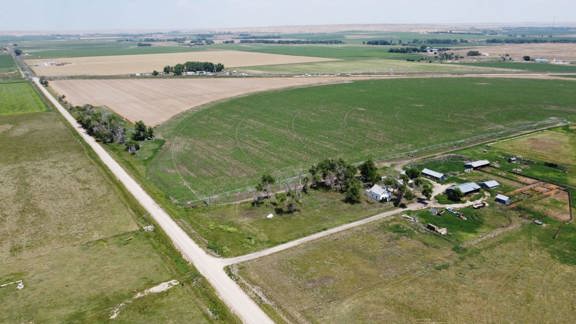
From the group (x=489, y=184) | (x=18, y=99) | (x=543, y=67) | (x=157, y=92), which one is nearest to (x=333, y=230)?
(x=489, y=184)

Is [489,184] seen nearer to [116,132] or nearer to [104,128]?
[116,132]

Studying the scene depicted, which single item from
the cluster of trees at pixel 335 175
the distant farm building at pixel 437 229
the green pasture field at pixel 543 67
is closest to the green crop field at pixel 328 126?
the cluster of trees at pixel 335 175

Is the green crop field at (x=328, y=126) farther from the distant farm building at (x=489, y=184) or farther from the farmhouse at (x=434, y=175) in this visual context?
the distant farm building at (x=489, y=184)

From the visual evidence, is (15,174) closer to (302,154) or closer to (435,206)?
(302,154)

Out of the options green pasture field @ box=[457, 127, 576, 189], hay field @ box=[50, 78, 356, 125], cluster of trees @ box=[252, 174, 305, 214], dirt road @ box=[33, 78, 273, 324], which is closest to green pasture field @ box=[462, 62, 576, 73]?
hay field @ box=[50, 78, 356, 125]

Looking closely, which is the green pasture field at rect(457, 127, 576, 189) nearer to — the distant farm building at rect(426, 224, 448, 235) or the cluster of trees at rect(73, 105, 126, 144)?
the distant farm building at rect(426, 224, 448, 235)
